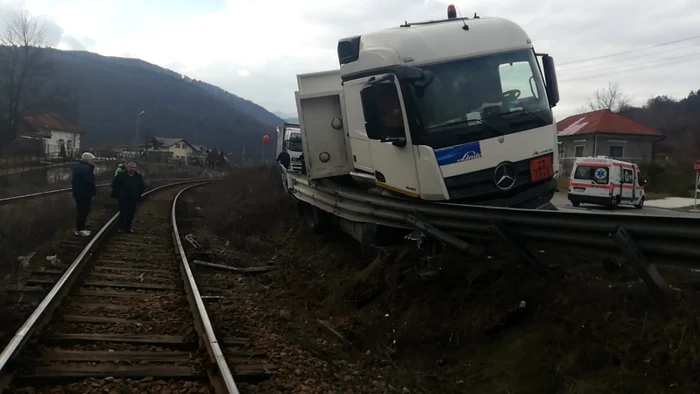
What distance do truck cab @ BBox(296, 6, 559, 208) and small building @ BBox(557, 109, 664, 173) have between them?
4479 cm

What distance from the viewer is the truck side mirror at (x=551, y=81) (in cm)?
894

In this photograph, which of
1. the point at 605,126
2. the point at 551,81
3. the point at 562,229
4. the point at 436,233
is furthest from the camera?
the point at 605,126

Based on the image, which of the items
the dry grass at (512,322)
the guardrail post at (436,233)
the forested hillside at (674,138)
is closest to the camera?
the dry grass at (512,322)

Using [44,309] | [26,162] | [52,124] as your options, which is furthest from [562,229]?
[52,124]

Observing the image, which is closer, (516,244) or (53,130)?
(516,244)

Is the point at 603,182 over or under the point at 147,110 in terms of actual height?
under

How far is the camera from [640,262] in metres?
4.70

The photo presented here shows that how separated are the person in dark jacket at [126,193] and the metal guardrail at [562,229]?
7154 mm

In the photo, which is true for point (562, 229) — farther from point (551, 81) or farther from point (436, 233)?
point (551, 81)

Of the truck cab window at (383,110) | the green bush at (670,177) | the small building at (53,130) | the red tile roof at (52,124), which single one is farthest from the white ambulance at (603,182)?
the red tile roof at (52,124)

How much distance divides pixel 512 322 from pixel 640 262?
4.47 feet

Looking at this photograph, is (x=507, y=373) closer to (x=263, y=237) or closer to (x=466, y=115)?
(x=466, y=115)

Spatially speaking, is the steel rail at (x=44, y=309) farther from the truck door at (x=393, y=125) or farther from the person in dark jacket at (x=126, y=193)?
the truck door at (x=393, y=125)

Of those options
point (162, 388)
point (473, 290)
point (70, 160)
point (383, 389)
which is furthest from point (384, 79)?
point (70, 160)
